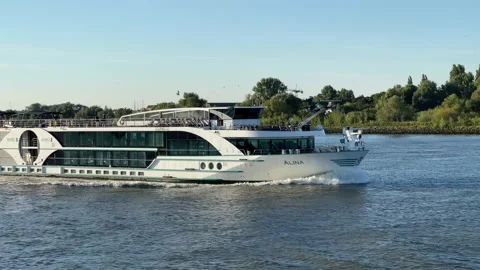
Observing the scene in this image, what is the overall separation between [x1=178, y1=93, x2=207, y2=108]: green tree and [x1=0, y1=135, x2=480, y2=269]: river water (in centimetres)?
8881

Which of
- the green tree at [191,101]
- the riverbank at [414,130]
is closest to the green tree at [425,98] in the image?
the riverbank at [414,130]

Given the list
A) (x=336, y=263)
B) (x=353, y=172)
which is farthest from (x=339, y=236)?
(x=353, y=172)

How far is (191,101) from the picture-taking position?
139 m

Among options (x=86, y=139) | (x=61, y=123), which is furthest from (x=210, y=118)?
(x=61, y=123)

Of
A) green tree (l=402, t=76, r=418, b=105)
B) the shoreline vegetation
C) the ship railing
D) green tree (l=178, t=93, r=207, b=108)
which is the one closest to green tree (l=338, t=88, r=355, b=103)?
the shoreline vegetation

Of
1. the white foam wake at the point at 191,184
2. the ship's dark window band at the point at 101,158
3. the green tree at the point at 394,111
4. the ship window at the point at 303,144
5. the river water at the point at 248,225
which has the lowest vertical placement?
the river water at the point at 248,225

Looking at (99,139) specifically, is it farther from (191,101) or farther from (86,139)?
(191,101)

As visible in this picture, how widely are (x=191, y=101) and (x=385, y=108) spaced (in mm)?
50601

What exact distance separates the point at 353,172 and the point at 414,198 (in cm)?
636

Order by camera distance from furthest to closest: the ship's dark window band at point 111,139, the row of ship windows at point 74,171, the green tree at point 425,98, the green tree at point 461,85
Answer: the green tree at point 461,85
the green tree at point 425,98
the row of ship windows at point 74,171
the ship's dark window band at point 111,139

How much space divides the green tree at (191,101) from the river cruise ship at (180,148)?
81441mm

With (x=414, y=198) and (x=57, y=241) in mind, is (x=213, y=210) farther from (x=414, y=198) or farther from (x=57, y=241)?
(x=414, y=198)

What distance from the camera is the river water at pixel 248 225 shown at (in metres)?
26.2

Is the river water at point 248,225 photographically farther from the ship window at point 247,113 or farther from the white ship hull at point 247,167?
the ship window at point 247,113
